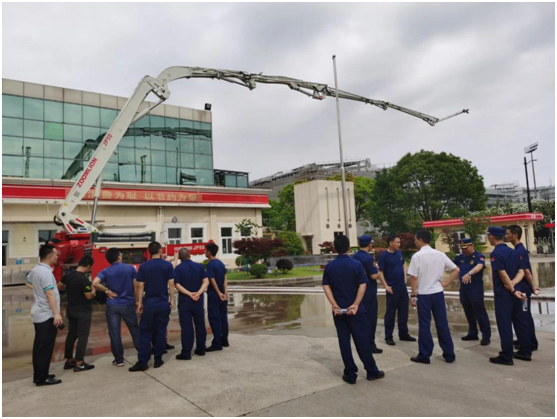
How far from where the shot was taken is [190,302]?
630 cm

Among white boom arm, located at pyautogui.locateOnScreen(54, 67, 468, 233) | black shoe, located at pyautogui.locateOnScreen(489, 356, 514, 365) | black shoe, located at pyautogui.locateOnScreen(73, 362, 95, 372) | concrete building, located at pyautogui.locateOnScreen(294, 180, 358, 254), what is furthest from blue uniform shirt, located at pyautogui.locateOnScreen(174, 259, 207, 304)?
concrete building, located at pyautogui.locateOnScreen(294, 180, 358, 254)

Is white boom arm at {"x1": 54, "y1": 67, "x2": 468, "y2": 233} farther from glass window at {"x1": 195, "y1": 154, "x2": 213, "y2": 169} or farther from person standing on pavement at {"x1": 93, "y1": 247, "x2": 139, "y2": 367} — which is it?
glass window at {"x1": 195, "y1": 154, "x2": 213, "y2": 169}

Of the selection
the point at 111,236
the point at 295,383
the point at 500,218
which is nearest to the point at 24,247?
the point at 111,236

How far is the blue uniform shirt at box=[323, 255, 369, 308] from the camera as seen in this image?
4988mm

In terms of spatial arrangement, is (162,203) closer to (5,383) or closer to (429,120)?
(429,120)

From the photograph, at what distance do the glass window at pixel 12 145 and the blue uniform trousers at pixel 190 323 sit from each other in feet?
82.2

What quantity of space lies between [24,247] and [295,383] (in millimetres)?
22703

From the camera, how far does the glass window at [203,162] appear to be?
32.0m

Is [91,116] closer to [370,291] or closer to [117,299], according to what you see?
[117,299]

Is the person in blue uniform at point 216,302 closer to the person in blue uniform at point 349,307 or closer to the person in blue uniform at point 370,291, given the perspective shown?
the person in blue uniform at point 370,291

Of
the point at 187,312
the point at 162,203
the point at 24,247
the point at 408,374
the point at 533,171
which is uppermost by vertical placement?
the point at 533,171

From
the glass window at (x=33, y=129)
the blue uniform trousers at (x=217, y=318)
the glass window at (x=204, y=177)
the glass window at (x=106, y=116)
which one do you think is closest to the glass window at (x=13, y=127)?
the glass window at (x=33, y=129)

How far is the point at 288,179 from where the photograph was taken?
67750 mm

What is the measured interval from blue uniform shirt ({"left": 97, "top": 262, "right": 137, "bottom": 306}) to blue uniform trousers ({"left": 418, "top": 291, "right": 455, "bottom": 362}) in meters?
4.26
